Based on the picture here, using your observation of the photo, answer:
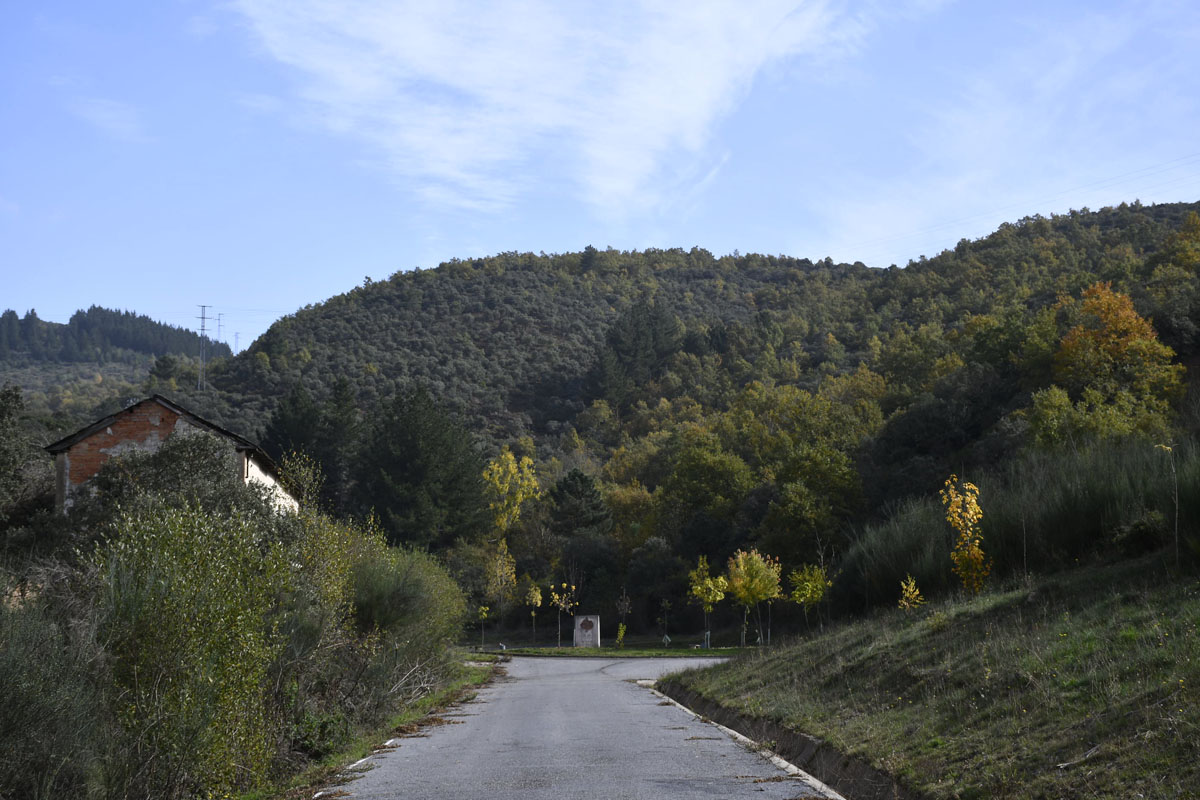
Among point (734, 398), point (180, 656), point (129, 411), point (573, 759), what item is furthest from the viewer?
point (734, 398)

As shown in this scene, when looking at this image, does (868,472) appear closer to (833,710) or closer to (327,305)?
(833,710)

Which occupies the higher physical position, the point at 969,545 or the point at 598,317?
the point at 598,317

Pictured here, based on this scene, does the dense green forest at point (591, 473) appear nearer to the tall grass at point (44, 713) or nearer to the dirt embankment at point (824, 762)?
the tall grass at point (44, 713)

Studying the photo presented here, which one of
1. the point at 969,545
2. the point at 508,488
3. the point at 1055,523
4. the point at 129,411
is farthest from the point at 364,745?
the point at 508,488

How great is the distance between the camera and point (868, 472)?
58.3 metres

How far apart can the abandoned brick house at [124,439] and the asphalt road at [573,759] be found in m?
13.4

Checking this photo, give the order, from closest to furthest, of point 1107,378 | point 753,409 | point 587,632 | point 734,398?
point 1107,378 → point 587,632 → point 753,409 → point 734,398

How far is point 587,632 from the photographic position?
59.7 m

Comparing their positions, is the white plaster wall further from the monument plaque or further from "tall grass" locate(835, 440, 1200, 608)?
the monument plaque

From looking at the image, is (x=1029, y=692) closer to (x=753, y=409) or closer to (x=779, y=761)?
(x=779, y=761)

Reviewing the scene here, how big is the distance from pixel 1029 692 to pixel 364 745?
36.6ft

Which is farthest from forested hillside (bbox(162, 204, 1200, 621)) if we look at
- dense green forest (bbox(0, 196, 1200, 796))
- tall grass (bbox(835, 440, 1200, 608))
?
dense green forest (bbox(0, 196, 1200, 796))

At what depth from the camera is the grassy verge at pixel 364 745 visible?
40.0 ft

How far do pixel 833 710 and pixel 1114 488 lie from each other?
8.24m
